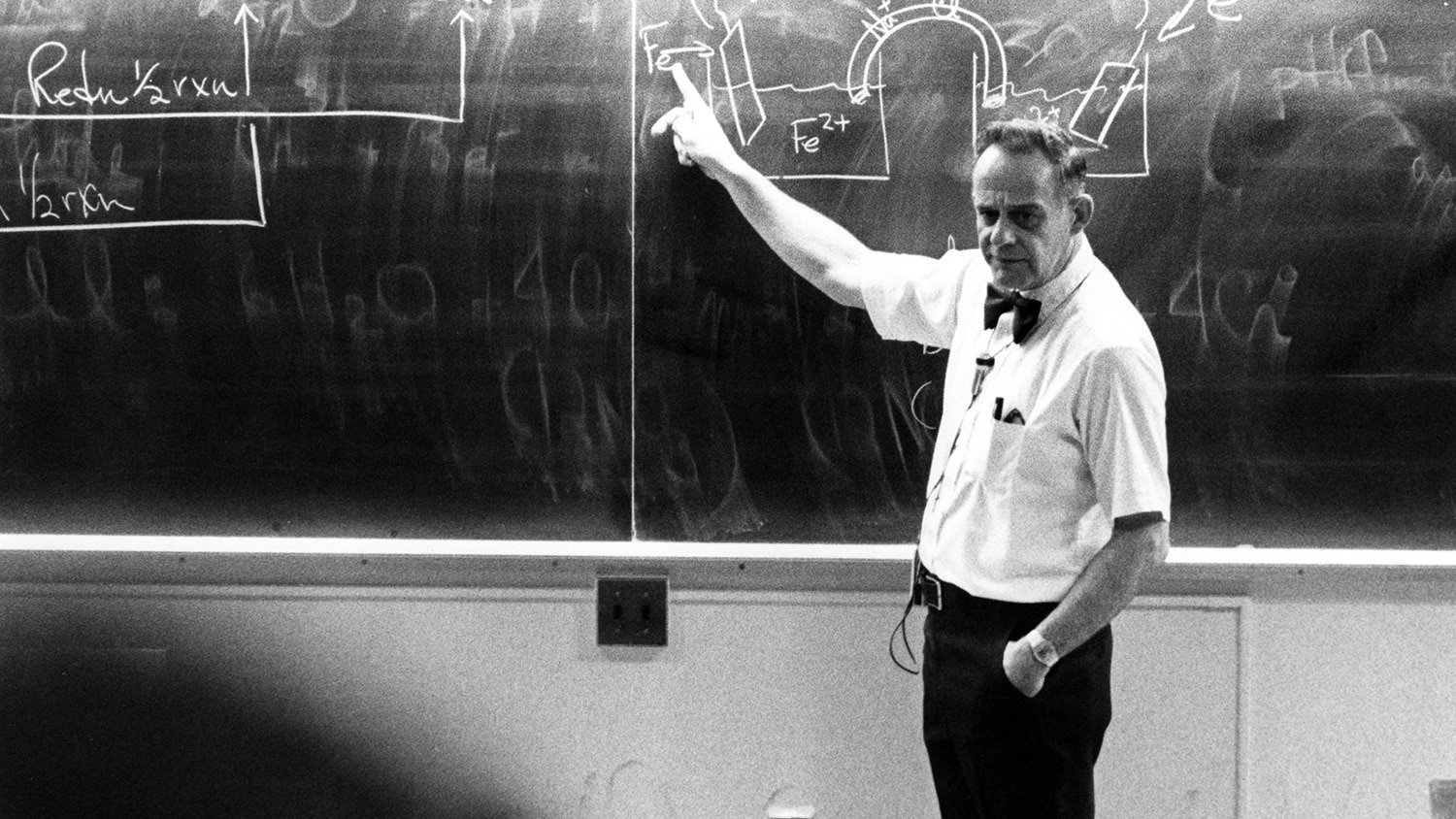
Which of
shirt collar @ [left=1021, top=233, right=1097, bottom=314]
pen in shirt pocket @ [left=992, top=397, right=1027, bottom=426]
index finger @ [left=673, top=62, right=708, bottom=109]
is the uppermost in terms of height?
index finger @ [left=673, top=62, right=708, bottom=109]

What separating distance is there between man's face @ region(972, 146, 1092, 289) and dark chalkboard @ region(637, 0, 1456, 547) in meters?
0.48

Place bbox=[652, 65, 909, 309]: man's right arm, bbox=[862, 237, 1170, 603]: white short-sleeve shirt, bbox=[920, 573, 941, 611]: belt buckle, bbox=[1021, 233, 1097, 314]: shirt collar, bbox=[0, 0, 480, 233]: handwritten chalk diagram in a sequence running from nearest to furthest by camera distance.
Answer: bbox=[862, 237, 1170, 603]: white short-sleeve shirt, bbox=[1021, 233, 1097, 314]: shirt collar, bbox=[920, 573, 941, 611]: belt buckle, bbox=[652, 65, 909, 309]: man's right arm, bbox=[0, 0, 480, 233]: handwritten chalk diagram

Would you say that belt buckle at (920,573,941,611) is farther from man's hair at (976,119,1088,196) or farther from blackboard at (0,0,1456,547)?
man's hair at (976,119,1088,196)

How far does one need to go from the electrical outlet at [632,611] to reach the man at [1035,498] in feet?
1.83

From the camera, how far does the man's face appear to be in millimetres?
2121

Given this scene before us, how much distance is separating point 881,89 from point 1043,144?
569 mm

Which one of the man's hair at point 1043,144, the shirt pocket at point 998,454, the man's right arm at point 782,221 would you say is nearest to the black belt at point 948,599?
the shirt pocket at point 998,454

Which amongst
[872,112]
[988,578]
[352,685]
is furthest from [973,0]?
[352,685]

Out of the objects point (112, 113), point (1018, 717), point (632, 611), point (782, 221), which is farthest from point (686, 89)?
A: point (1018, 717)

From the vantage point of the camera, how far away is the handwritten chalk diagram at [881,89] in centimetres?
260

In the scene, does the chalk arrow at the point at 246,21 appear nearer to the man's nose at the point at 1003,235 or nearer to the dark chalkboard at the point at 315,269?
the dark chalkboard at the point at 315,269

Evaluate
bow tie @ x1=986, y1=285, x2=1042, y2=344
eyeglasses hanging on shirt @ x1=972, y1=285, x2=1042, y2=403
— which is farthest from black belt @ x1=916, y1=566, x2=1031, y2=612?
bow tie @ x1=986, y1=285, x2=1042, y2=344

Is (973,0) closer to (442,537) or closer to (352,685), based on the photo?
(442,537)

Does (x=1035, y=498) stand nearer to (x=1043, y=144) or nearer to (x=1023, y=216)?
(x=1023, y=216)
